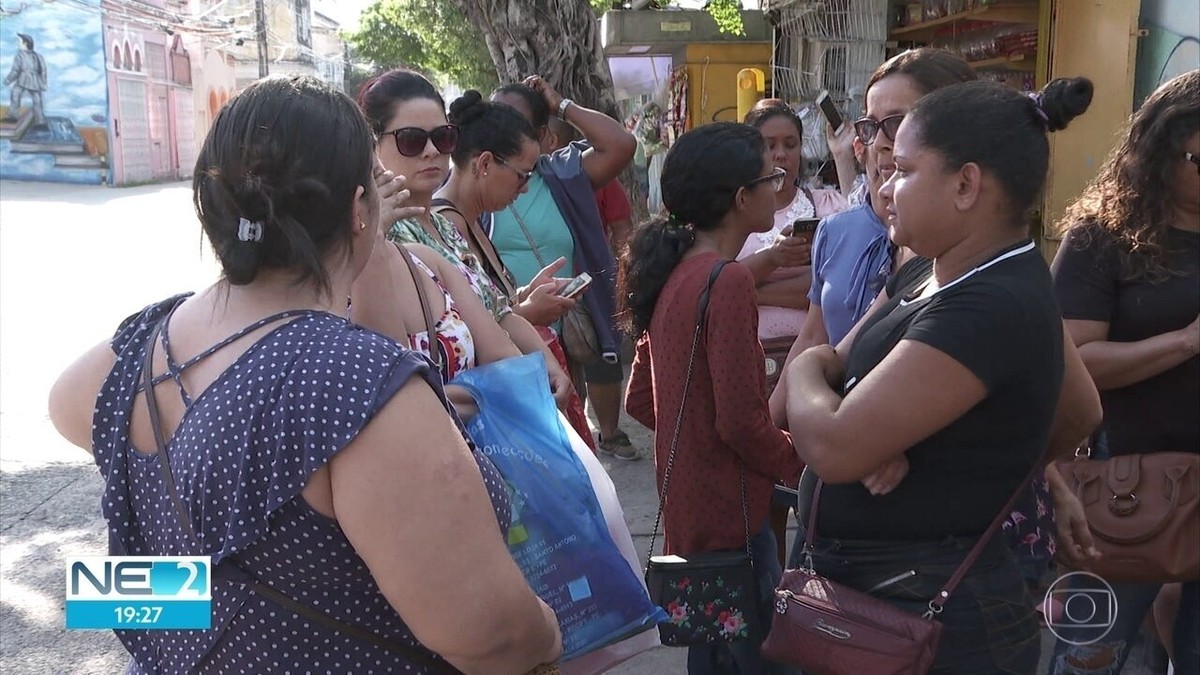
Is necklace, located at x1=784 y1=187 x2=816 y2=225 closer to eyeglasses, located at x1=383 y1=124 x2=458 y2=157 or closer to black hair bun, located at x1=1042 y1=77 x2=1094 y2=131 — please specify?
eyeglasses, located at x1=383 y1=124 x2=458 y2=157

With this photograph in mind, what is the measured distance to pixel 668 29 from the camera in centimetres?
1280

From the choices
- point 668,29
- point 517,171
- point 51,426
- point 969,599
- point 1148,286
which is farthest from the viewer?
point 668,29

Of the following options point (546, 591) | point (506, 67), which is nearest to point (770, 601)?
point (546, 591)

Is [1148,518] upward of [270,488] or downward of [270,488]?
downward

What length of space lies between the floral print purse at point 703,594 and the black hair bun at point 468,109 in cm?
118

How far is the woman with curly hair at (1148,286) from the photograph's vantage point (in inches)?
103

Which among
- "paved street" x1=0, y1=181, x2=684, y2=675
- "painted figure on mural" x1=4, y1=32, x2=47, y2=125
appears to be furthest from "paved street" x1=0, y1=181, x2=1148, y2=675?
"painted figure on mural" x1=4, y1=32, x2=47, y2=125

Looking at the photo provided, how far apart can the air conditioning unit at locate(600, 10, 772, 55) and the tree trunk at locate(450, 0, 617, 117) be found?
5.62 m

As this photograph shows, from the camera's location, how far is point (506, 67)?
7176 mm

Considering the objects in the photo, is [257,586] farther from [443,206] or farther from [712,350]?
[443,206]

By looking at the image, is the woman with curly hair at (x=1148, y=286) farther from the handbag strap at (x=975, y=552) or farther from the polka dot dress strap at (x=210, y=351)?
the polka dot dress strap at (x=210, y=351)

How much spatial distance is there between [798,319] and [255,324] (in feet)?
8.67

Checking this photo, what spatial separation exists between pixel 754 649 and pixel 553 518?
1.27 metres

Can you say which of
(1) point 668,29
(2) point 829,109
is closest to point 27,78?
(1) point 668,29
